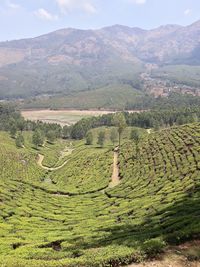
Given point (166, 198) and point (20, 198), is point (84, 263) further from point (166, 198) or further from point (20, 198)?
point (20, 198)

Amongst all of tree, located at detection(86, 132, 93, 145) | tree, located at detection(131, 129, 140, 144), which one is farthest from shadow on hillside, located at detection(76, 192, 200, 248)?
tree, located at detection(86, 132, 93, 145)

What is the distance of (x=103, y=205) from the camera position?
7294cm

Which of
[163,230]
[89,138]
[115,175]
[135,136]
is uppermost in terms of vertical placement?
[163,230]

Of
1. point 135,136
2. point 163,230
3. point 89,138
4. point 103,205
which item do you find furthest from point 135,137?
point 163,230

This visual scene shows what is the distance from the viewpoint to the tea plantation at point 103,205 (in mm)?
31000

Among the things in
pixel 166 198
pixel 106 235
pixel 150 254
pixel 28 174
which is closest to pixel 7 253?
pixel 106 235

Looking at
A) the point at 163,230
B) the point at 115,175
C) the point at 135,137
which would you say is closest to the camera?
the point at 163,230

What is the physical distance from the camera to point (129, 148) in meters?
132

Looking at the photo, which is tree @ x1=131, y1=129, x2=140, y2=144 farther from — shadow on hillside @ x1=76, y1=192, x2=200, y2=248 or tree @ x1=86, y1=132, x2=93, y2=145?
shadow on hillside @ x1=76, y1=192, x2=200, y2=248

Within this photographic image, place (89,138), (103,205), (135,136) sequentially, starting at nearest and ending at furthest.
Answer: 1. (103,205)
2. (135,136)
3. (89,138)

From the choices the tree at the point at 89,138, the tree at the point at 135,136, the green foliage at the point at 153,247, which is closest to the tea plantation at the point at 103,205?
the green foliage at the point at 153,247

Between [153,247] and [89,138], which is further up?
[153,247]

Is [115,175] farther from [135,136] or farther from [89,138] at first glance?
[89,138]

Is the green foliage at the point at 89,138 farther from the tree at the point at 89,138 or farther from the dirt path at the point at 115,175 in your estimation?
the dirt path at the point at 115,175
